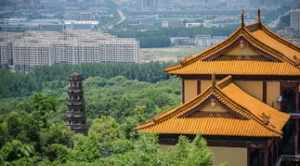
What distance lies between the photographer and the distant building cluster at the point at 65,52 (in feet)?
480

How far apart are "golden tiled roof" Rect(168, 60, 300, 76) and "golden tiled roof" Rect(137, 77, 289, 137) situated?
2.02 metres

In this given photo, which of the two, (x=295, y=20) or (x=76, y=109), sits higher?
(x=295, y=20)

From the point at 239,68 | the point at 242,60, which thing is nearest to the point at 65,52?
the point at 242,60

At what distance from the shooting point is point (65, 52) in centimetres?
14625

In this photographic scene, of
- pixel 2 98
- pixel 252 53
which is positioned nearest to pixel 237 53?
pixel 252 53

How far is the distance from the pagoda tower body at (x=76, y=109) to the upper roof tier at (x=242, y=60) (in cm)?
1766

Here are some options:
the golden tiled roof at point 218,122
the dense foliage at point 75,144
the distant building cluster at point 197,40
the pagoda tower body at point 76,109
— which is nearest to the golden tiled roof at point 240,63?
the golden tiled roof at point 218,122

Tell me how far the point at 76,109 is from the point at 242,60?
19.7m

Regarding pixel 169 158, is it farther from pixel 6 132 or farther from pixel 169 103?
pixel 169 103

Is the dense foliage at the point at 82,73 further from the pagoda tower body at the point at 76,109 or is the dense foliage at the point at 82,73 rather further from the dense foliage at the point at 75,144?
the pagoda tower body at the point at 76,109

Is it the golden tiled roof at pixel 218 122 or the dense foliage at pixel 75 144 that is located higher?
the golden tiled roof at pixel 218 122

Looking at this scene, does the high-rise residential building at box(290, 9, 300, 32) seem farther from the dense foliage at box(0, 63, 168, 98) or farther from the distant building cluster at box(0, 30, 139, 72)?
the dense foliage at box(0, 63, 168, 98)

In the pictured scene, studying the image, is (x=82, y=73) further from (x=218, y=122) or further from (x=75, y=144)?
(x=218, y=122)

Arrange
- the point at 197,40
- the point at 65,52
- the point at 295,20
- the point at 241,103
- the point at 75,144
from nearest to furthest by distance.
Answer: the point at 241,103 < the point at 75,144 < the point at 65,52 < the point at 295,20 < the point at 197,40
